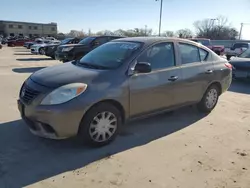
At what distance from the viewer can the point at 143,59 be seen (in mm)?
4613

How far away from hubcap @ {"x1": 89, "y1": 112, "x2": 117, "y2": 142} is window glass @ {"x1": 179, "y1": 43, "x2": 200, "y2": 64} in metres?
1.98

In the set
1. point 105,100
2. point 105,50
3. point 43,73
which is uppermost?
point 105,50

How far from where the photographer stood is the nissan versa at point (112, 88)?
3793 millimetres

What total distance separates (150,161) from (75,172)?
105cm

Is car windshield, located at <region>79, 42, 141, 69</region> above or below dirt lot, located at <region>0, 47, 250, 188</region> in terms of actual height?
above

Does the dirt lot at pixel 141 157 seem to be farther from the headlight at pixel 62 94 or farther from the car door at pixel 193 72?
the headlight at pixel 62 94

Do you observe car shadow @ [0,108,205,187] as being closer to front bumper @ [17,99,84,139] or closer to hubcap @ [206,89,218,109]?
front bumper @ [17,99,84,139]

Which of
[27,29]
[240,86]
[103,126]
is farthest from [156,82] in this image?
[27,29]

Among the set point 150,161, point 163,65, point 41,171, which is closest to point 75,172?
point 41,171

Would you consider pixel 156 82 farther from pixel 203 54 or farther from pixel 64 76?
pixel 203 54

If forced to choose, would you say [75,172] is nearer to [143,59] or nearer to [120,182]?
[120,182]

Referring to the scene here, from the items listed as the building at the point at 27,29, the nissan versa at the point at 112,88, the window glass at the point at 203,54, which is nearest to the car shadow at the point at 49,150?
the nissan versa at the point at 112,88

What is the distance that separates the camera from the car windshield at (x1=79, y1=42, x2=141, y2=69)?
452 centimetres

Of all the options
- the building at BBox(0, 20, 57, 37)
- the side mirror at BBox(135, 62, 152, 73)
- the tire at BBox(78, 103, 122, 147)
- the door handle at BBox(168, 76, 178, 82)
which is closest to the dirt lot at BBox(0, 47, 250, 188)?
the tire at BBox(78, 103, 122, 147)
